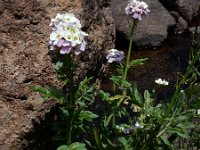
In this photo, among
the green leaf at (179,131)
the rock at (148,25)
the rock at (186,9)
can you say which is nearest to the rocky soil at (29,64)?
the green leaf at (179,131)

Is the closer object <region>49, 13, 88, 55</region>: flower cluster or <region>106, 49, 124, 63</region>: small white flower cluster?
<region>49, 13, 88, 55</region>: flower cluster

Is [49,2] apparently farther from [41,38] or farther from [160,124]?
[160,124]

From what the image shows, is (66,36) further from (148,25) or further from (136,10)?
(148,25)

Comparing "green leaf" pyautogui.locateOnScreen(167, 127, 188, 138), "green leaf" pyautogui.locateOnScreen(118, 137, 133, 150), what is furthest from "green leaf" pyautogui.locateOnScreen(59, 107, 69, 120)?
"green leaf" pyautogui.locateOnScreen(167, 127, 188, 138)

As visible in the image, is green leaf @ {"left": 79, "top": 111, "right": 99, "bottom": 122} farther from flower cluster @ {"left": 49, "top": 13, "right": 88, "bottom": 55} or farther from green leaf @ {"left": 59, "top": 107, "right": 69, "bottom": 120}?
flower cluster @ {"left": 49, "top": 13, "right": 88, "bottom": 55}

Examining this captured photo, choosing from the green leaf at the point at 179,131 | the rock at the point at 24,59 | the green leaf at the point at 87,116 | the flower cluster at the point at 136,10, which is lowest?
the green leaf at the point at 179,131

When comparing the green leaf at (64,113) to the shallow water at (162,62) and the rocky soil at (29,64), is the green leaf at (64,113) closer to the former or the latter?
the rocky soil at (29,64)

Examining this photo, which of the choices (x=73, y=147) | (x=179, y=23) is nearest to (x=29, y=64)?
(x=73, y=147)
